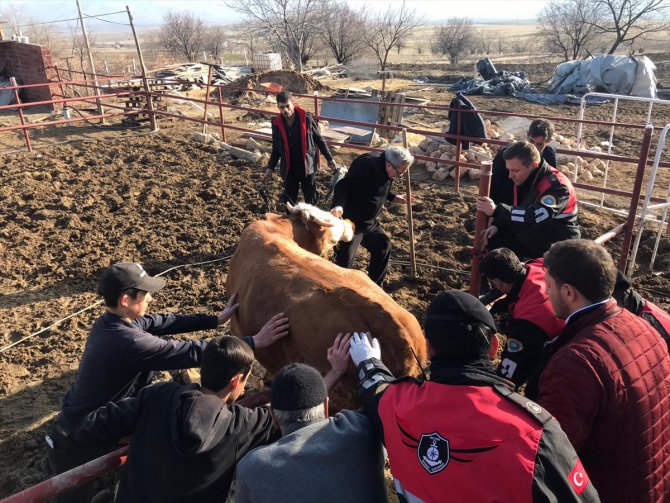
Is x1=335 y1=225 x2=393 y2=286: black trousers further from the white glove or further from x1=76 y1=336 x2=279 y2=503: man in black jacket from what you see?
x1=76 y1=336 x2=279 y2=503: man in black jacket

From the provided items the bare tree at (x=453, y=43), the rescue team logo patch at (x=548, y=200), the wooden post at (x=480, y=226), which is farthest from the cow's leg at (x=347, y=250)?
the bare tree at (x=453, y=43)

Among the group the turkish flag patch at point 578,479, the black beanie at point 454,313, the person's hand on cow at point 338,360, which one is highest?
the black beanie at point 454,313

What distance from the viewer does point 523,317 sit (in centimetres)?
252

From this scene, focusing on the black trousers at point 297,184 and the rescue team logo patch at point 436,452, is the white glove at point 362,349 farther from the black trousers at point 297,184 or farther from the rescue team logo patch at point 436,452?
the black trousers at point 297,184

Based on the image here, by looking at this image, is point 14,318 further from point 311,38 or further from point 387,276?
point 311,38

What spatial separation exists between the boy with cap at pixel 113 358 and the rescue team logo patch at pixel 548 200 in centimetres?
258

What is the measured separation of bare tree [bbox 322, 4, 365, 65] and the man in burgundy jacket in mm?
38680

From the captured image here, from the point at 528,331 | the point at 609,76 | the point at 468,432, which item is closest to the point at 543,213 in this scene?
the point at 528,331

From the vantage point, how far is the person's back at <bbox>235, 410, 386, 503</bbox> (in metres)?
1.55

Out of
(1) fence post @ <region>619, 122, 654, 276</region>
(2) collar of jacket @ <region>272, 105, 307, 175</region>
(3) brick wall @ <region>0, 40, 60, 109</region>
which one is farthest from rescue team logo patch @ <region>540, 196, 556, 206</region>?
(3) brick wall @ <region>0, 40, 60, 109</region>

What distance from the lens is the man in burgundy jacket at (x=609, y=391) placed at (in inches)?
69.9

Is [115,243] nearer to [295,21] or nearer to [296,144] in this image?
[296,144]

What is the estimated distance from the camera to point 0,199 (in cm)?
790

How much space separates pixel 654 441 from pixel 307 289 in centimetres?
196
